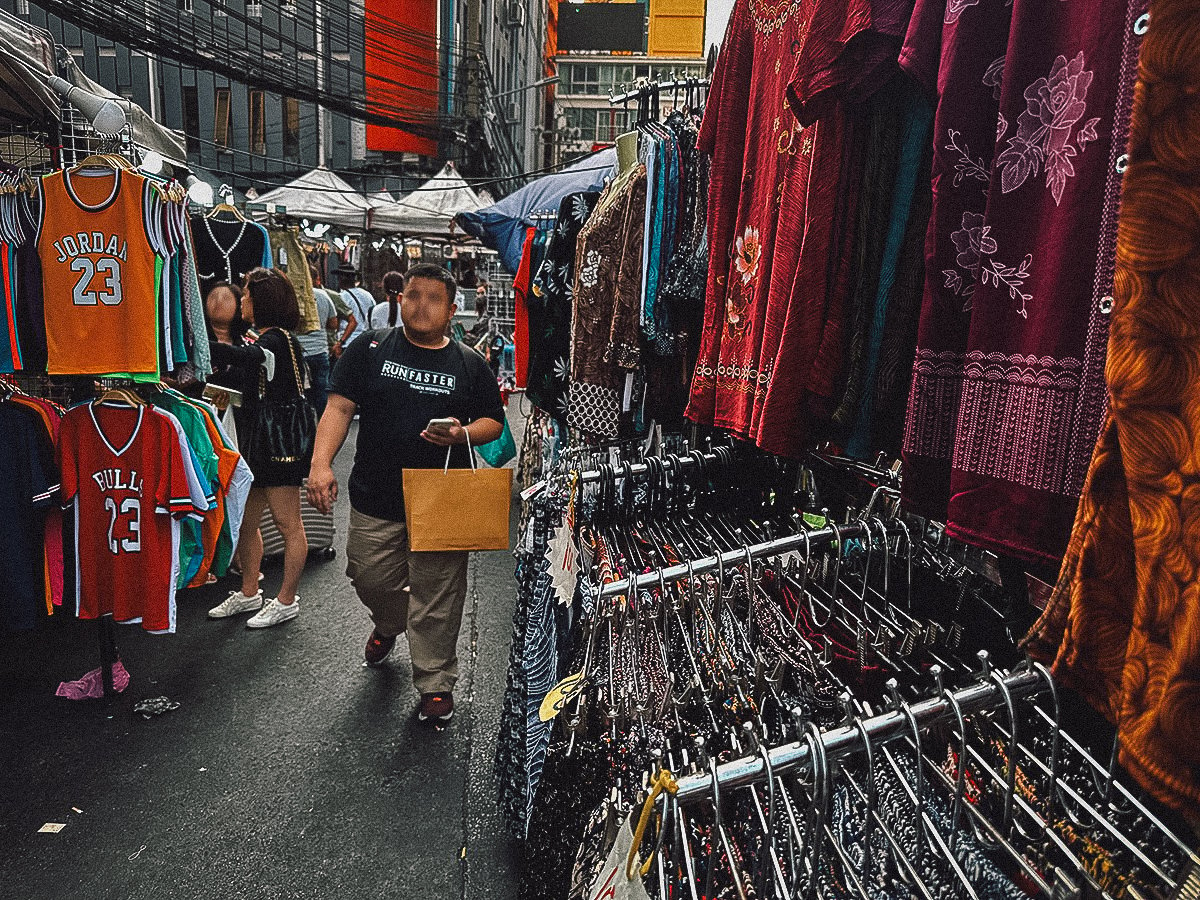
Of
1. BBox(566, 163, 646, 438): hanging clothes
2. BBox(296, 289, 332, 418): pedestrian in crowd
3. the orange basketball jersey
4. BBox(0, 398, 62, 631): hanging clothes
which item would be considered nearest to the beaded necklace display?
BBox(296, 289, 332, 418): pedestrian in crowd

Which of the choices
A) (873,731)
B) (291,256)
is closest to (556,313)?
(873,731)

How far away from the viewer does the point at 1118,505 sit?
71 cm

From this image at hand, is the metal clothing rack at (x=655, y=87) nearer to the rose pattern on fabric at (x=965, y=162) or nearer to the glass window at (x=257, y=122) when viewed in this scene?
the rose pattern on fabric at (x=965, y=162)

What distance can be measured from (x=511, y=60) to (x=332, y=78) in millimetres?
A: 10979

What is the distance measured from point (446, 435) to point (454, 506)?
321mm

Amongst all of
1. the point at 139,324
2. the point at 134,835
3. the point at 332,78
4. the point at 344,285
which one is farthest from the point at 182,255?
the point at 332,78

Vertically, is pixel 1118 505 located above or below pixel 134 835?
above

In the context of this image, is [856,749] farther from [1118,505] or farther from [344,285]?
[344,285]

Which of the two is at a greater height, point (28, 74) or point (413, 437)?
point (28, 74)

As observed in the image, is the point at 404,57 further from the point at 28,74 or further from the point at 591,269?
the point at 591,269

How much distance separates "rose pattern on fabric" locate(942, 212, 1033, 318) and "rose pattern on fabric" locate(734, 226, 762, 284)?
0.64 meters

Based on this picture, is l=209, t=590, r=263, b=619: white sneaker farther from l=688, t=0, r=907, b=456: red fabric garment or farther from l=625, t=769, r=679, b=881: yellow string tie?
l=625, t=769, r=679, b=881: yellow string tie

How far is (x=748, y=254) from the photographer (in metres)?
1.72

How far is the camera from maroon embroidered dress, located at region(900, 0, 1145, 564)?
34.4 inches
